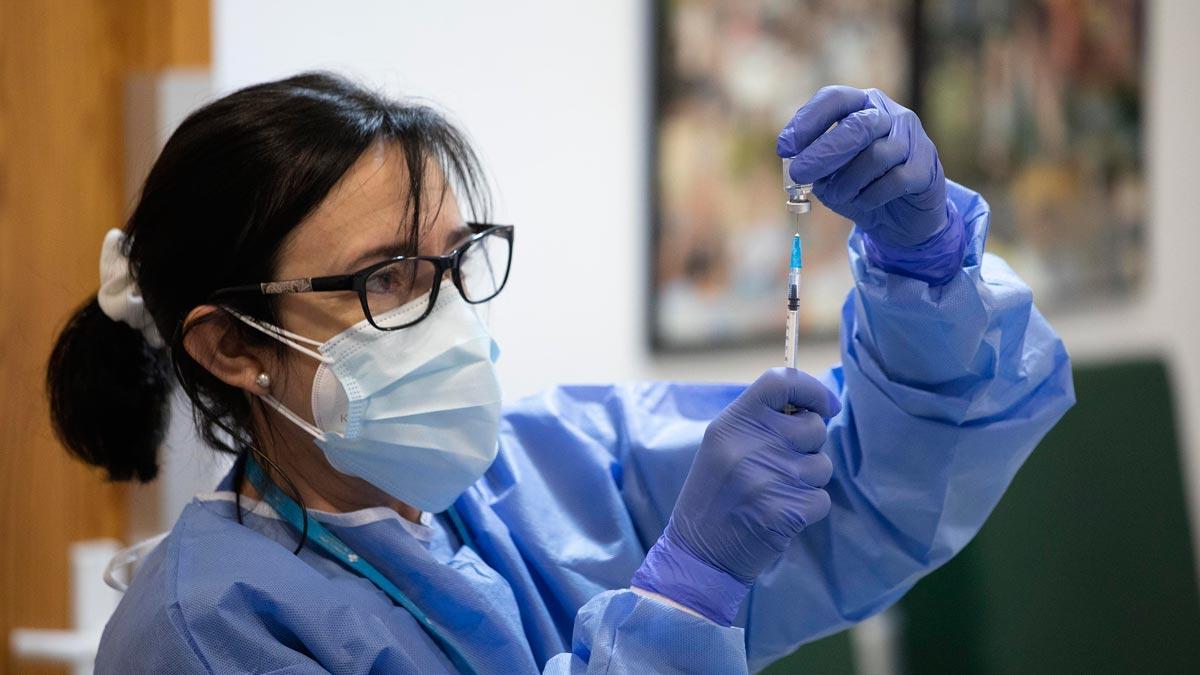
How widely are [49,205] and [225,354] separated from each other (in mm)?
542

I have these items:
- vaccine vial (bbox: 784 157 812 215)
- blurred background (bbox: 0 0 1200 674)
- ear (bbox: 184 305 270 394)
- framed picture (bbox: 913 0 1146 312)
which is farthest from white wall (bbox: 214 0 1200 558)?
vaccine vial (bbox: 784 157 812 215)

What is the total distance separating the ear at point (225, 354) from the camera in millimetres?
1038

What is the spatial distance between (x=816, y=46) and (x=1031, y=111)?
65 centimetres

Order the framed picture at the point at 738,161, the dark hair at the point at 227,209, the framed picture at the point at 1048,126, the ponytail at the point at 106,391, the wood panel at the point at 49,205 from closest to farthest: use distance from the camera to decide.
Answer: the dark hair at the point at 227,209 → the ponytail at the point at 106,391 → the wood panel at the point at 49,205 → the framed picture at the point at 738,161 → the framed picture at the point at 1048,126

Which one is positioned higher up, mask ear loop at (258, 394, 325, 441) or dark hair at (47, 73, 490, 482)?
dark hair at (47, 73, 490, 482)

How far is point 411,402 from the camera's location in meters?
1.04

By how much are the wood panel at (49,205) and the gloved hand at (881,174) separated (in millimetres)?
856

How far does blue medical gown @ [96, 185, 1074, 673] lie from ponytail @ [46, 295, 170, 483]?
156 mm

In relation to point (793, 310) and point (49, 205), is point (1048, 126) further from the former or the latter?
point (49, 205)

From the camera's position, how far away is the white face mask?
102 centimetres

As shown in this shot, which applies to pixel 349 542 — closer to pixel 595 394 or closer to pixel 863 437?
pixel 595 394

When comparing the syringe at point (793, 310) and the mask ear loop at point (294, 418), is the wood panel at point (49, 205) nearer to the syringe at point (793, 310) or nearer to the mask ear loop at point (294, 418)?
the mask ear loop at point (294, 418)

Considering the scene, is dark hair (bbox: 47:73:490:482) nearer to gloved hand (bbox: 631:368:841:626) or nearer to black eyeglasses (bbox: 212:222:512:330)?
black eyeglasses (bbox: 212:222:512:330)

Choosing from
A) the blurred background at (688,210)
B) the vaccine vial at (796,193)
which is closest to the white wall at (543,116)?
the blurred background at (688,210)
